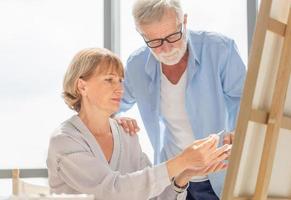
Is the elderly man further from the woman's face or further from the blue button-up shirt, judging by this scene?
the woman's face

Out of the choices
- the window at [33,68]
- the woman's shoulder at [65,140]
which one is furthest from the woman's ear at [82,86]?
the window at [33,68]

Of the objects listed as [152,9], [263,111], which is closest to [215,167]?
[263,111]

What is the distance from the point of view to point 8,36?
329 centimetres

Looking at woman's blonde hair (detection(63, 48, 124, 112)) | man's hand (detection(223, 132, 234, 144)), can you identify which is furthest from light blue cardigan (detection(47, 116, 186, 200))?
man's hand (detection(223, 132, 234, 144))

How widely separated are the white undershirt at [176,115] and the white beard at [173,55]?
6cm

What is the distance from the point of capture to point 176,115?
212 cm

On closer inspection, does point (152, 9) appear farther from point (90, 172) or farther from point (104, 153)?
point (90, 172)

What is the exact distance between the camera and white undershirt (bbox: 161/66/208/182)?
2094mm

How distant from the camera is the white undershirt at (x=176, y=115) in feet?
6.87

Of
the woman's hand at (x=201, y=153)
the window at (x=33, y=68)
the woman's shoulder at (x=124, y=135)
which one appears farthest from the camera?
the window at (x=33, y=68)

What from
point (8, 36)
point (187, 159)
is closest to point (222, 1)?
point (8, 36)

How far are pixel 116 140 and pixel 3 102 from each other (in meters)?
→ 1.53

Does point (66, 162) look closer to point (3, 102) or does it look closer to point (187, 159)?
point (187, 159)

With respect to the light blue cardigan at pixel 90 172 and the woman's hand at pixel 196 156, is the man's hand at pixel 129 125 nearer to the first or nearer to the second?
the light blue cardigan at pixel 90 172
